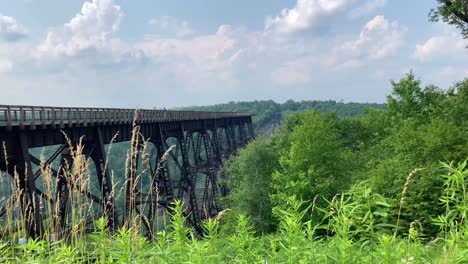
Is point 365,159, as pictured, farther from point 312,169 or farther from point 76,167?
point 76,167

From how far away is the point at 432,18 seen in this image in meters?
22.6

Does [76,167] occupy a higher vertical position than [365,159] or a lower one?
higher

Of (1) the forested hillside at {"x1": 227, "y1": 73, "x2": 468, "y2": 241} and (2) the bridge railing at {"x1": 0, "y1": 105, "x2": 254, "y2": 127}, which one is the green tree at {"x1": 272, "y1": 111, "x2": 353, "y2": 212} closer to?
(1) the forested hillside at {"x1": 227, "y1": 73, "x2": 468, "y2": 241}

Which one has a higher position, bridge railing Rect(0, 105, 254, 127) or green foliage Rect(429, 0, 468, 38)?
green foliage Rect(429, 0, 468, 38)

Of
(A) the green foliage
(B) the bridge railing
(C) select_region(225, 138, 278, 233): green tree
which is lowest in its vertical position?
(C) select_region(225, 138, 278, 233): green tree

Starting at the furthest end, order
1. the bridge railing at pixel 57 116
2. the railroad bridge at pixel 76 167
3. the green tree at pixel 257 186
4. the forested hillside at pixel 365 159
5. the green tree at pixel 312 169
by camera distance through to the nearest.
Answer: the green tree at pixel 257 186 < the green tree at pixel 312 169 < the forested hillside at pixel 365 159 < the bridge railing at pixel 57 116 < the railroad bridge at pixel 76 167

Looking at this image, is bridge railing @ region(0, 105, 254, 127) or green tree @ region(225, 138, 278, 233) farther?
green tree @ region(225, 138, 278, 233)

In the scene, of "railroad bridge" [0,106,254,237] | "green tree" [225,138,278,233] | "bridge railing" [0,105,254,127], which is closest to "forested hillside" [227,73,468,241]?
"green tree" [225,138,278,233]

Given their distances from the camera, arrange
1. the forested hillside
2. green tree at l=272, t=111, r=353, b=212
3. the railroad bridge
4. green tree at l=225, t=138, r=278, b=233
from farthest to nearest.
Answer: green tree at l=225, t=138, r=278, b=233, green tree at l=272, t=111, r=353, b=212, the forested hillside, the railroad bridge

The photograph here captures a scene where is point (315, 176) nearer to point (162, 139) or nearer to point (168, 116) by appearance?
point (162, 139)

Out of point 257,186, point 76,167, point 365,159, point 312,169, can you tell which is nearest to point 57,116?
point 76,167

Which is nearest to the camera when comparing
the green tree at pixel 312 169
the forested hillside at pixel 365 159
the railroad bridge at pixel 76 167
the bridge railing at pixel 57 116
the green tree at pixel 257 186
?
the railroad bridge at pixel 76 167

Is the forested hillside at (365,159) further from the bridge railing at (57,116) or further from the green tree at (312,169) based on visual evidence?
the bridge railing at (57,116)

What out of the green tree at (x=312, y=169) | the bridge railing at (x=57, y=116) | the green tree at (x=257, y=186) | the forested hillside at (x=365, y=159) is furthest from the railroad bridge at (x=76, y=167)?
the green tree at (x=312, y=169)
